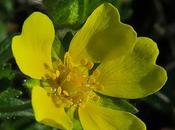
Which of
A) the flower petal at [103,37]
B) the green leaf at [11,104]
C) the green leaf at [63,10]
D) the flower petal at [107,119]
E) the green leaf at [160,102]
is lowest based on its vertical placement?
the green leaf at [160,102]

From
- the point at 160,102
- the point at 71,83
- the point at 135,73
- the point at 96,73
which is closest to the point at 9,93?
the point at 71,83

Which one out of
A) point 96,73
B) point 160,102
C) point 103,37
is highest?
point 103,37

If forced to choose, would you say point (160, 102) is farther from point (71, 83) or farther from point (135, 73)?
point (71, 83)

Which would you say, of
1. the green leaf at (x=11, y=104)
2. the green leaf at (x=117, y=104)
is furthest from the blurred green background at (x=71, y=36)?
the green leaf at (x=117, y=104)

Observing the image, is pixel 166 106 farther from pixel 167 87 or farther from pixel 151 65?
pixel 151 65

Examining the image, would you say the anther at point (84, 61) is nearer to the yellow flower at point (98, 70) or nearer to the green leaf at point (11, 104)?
the yellow flower at point (98, 70)

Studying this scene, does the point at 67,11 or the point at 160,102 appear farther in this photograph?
the point at 160,102

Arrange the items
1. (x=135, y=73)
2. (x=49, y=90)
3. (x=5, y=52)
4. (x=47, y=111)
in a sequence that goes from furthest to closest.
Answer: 1. (x=5, y=52)
2. (x=135, y=73)
3. (x=49, y=90)
4. (x=47, y=111)

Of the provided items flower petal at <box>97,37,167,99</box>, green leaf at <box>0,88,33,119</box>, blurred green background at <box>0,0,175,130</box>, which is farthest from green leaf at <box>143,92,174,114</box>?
green leaf at <box>0,88,33,119</box>
